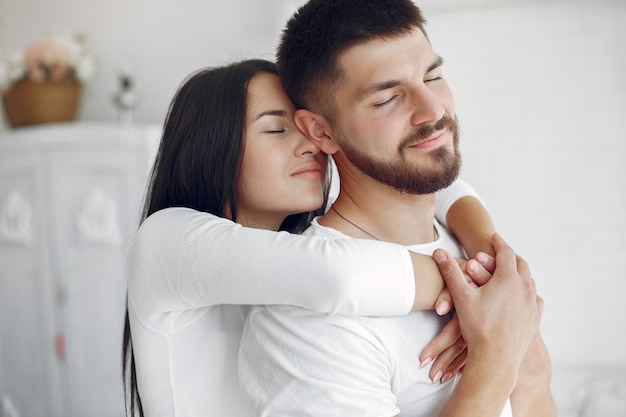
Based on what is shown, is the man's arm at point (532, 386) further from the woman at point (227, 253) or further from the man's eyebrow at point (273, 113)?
the man's eyebrow at point (273, 113)

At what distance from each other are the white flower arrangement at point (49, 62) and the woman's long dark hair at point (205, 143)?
2.12 metres

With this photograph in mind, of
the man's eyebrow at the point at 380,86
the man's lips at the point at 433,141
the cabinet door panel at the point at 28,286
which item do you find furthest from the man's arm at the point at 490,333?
the cabinet door panel at the point at 28,286

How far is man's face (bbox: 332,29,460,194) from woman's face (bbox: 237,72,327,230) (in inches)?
7.2

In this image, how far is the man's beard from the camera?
1182mm

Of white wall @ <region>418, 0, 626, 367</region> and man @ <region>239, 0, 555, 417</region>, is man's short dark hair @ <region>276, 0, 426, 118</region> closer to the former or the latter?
man @ <region>239, 0, 555, 417</region>

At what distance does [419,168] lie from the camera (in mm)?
1189

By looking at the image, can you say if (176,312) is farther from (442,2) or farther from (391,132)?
(442,2)

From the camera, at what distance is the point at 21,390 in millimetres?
3471

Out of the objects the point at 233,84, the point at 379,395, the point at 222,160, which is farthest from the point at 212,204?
the point at 379,395

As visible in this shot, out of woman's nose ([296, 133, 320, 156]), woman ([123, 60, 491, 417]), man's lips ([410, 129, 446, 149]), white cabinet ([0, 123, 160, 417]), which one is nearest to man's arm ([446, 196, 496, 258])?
woman ([123, 60, 491, 417])

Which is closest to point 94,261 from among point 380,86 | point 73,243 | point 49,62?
point 73,243

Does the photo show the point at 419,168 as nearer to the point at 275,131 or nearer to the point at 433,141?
the point at 433,141

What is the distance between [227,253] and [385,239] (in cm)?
34

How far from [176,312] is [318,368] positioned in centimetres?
36
